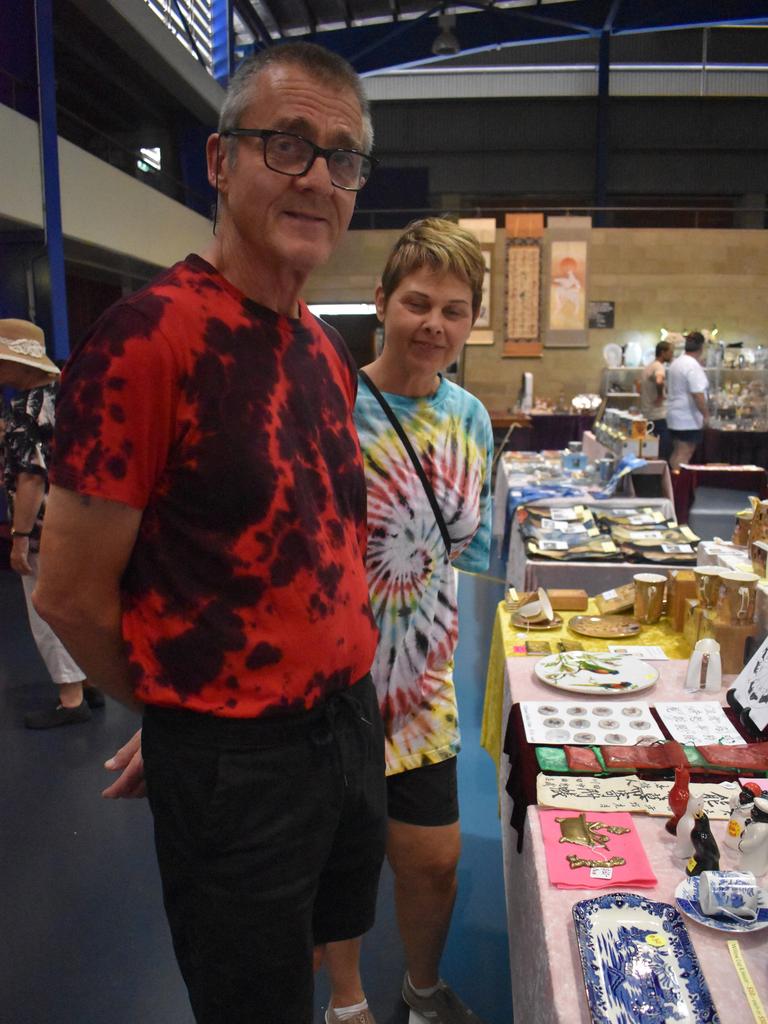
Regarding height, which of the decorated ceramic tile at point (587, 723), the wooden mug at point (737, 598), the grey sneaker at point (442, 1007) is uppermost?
the wooden mug at point (737, 598)

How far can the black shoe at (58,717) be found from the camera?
3.29 meters

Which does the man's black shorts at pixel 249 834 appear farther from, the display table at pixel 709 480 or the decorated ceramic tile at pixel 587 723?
the display table at pixel 709 480

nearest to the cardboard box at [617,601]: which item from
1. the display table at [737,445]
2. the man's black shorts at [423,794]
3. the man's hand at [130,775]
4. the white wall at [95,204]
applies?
the man's black shorts at [423,794]

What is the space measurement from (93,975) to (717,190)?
15.8 m

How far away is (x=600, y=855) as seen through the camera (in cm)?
123

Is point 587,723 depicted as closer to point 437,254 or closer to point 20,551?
point 437,254

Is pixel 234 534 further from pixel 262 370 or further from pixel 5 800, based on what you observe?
pixel 5 800

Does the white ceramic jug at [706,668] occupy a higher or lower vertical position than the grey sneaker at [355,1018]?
higher

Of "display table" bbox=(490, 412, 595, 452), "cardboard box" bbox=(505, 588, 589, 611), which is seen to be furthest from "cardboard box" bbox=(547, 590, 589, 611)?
"display table" bbox=(490, 412, 595, 452)

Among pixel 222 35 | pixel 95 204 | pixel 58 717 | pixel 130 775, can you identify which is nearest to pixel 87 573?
pixel 130 775

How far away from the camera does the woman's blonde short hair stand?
1566mm

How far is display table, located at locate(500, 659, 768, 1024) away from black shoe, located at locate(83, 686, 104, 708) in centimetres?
241

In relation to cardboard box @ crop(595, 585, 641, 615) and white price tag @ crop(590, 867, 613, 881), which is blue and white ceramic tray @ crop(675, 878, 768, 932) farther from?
cardboard box @ crop(595, 585, 641, 615)

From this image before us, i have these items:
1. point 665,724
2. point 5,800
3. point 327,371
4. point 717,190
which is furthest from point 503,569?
point 717,190
